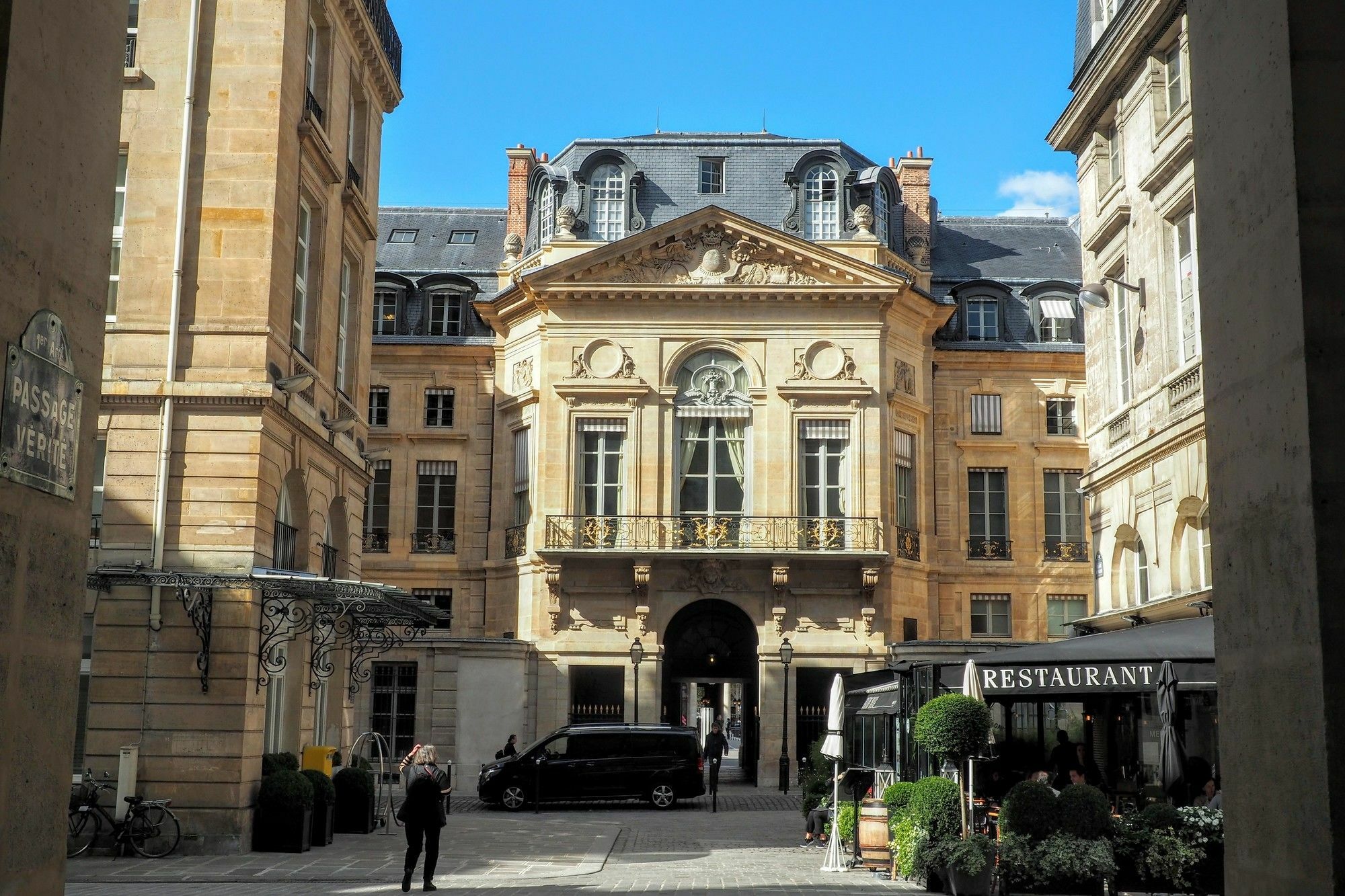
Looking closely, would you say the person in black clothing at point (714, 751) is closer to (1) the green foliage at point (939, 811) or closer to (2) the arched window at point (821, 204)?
(1) the green foliage at point (939, 811)

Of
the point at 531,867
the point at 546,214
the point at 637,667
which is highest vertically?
the point at 546,214

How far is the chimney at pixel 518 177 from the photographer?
41.3 meters

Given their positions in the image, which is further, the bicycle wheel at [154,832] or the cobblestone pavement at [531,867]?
the bicycle wheel at [154,832]

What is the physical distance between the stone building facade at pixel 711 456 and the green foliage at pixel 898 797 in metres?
18.0

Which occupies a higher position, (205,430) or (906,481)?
(906,481)

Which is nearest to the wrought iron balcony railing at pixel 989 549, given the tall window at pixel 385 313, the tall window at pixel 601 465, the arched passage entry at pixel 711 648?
the arched passage entry at pixel 711 648

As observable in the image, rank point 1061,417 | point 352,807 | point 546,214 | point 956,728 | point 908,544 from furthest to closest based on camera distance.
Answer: point 1061,417 < point 546,214 < point 908,544 < point 352,807 < point 956,728

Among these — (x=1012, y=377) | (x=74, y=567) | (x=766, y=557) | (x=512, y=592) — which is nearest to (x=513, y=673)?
(x=512, y=592)

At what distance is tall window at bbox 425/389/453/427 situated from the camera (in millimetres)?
40188

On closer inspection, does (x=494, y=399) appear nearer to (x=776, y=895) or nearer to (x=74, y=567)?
(x=776, y=895)

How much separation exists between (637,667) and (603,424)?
6.08 metres

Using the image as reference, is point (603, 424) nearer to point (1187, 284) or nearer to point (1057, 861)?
point (1187, 284)

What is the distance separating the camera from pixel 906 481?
37969 mm

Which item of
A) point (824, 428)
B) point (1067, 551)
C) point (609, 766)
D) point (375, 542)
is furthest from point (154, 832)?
point (1067, 551)
